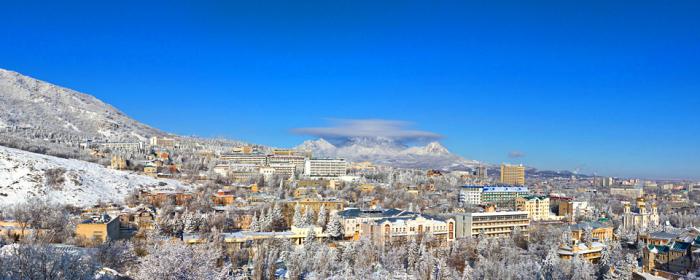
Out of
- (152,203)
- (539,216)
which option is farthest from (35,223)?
(539,216)

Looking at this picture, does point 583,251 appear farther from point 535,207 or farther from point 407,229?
point 535,207

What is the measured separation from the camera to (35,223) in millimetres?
31438

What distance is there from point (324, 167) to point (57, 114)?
6392 cm

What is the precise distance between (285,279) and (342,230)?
1321 cm

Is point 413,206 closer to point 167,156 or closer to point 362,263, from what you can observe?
point 362,263

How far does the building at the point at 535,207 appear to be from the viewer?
52562 mm

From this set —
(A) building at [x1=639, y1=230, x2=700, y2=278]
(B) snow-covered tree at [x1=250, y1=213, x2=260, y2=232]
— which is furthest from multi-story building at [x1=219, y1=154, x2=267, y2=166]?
(A) building at [x1=639, y1=230, x2=700, y2=278]

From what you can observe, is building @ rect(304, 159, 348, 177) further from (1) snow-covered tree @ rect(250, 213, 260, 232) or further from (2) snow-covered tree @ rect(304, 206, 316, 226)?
(1) snow-covered tree @ rect(250, 213, 260, 232)

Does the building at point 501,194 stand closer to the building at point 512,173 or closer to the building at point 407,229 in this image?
the building at point 407,229

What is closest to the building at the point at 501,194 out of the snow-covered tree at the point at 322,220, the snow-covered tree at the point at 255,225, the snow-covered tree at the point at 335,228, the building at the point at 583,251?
the building at the point at 583,251

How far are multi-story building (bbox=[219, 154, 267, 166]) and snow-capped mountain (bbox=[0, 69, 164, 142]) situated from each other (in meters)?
26.5

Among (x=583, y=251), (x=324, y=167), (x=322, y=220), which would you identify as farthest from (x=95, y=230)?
(x=324, y=167)

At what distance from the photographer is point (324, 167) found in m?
78.3

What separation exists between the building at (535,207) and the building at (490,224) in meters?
9.83
